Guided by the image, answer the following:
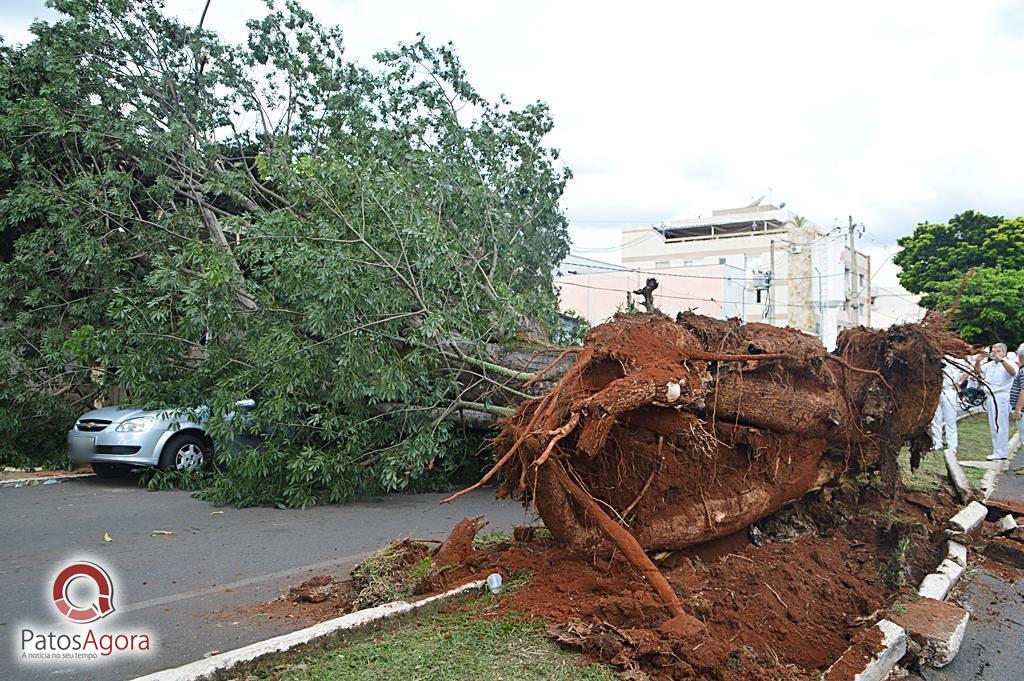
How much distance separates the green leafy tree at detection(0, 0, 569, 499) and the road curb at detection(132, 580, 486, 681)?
346 centimetres

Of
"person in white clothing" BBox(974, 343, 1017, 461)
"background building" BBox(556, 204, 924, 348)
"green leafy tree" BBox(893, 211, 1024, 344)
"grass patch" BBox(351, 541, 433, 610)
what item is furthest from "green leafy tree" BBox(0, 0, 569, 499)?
"background building" BBox(556, 204, 924, 348)

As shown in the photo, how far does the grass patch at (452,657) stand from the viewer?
3562 millimetres

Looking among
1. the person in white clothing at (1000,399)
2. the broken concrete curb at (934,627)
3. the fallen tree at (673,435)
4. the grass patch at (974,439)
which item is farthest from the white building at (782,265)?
the broken concrete curb at (934,627)

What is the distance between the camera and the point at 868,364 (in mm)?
7359

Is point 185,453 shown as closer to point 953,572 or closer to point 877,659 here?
point 877,659

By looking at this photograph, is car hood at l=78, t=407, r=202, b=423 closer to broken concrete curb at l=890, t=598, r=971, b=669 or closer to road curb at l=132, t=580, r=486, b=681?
road curb at l=132, t=580, r=486, b=681

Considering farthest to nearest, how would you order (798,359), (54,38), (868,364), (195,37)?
(195,37) < (54,38) < (868,364) < (798,359)

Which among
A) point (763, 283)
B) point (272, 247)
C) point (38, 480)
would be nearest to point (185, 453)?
point (38, 480)

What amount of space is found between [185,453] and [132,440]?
70 cm

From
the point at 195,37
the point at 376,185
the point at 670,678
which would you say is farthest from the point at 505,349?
the point at 195,37

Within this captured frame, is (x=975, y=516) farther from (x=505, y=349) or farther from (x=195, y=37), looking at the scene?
(x=195, y=37)

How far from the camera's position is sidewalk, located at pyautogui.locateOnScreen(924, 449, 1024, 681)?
4.30 m

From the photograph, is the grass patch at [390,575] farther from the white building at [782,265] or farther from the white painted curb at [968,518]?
the white building at [782,265]

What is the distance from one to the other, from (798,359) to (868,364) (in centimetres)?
199
